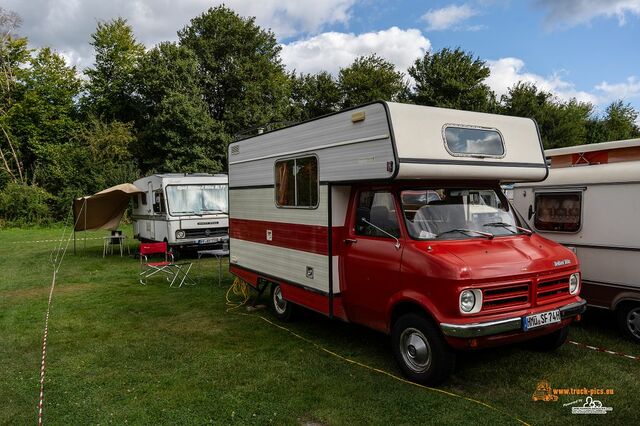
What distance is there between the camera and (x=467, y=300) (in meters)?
4.46

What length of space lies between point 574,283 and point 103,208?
50.0ft

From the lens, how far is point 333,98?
3759 cm

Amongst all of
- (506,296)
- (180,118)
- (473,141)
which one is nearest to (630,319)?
(506,296)

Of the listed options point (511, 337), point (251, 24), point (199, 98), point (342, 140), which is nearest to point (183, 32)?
point (251, 24)

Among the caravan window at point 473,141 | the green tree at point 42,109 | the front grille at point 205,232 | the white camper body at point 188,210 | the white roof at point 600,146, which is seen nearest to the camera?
the caravan window at point 473,141

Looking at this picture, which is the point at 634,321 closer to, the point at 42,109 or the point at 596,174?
the point at 596,174

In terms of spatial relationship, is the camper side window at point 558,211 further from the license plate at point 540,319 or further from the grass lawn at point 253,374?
the license plate at point 540,319

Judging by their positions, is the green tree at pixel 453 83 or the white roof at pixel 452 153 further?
the green tree at pixel 453 83

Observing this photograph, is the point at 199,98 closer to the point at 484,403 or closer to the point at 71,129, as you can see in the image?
the point at 71,129

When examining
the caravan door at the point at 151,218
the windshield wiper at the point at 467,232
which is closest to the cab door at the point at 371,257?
the windshield wiper at the point at 467,232

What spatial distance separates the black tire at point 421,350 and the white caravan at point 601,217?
309 centimetres

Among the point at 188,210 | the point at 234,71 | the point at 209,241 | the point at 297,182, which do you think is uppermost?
the point at 234,71

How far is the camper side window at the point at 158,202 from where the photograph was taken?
15000 millimetres

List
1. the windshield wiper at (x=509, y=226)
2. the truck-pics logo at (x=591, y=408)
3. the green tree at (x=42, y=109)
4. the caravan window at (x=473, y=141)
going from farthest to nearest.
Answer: the green tree at (x=42, y=109) → the windshield wiper at (x=509, y=226) → the caravan window at (x=473, y=141) → the truck-pics logo at (x=591, y=408)
